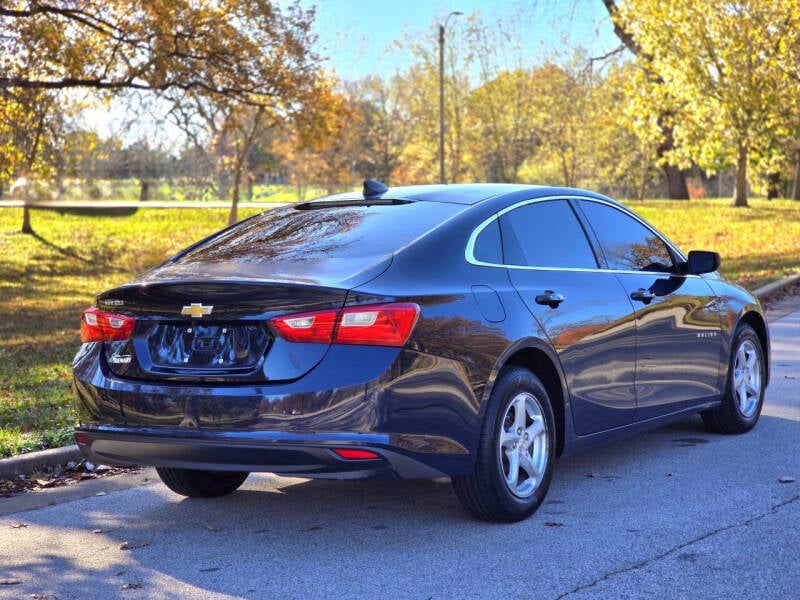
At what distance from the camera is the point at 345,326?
15.5 ft

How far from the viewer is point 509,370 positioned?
5363mm

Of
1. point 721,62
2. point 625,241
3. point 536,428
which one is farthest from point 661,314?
point 721,62

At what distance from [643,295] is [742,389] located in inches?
62.6

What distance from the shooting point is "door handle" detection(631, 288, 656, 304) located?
6438 mm

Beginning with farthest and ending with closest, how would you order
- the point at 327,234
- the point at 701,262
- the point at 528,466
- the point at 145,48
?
1. the point at 145,48
2. the point at 701,262
3. the point at 327,234
4. the point at 528,466

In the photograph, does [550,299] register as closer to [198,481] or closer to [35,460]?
[198,481]

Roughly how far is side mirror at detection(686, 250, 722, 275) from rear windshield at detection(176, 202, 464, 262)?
6.51ft

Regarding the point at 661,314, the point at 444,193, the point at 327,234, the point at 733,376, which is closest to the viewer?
the point at 327,234

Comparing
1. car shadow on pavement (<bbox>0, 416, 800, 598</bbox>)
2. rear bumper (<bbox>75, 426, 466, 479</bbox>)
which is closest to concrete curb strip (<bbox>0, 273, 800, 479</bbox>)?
car shadow on pavement (<bbox>0, 416, 800, 598</bbox>)

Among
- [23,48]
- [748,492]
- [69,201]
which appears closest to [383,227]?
[748,492]

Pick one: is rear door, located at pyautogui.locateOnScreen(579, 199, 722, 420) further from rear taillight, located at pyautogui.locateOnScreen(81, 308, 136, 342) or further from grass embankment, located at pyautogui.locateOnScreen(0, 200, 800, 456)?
grass embankment, located at pyautogui.locateOnScreen(0, 200, 800, 456)

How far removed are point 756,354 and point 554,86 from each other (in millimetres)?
48468

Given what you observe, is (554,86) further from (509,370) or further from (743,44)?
(509,370)

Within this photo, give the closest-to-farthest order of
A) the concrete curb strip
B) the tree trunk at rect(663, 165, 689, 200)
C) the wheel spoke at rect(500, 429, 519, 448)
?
the wheel spoke at rect(500, 429, 519, 448) → the concrete curb strip → the tree trunk at rect(663, 165, 689, 200)
